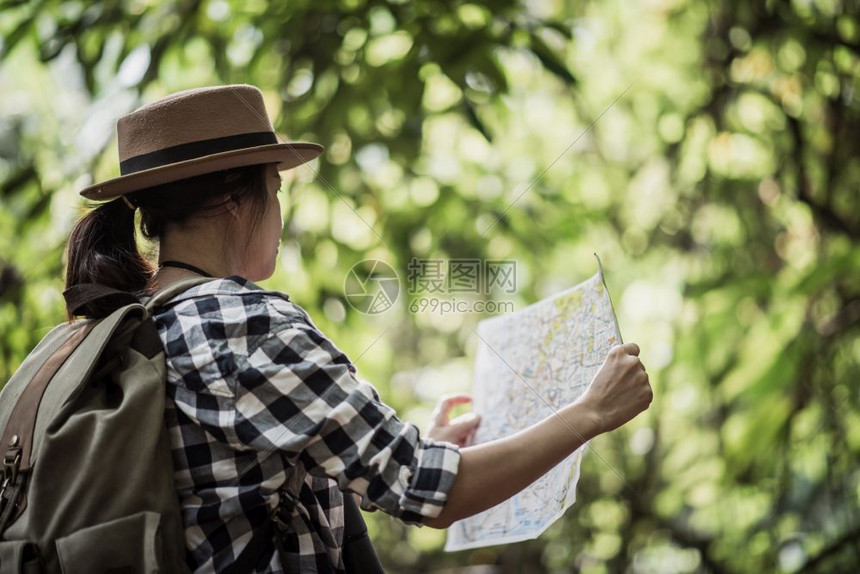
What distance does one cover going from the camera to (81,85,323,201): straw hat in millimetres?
1089

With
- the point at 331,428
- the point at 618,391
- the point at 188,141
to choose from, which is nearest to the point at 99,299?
the point at 188,141

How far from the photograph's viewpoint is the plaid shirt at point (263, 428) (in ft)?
3.07

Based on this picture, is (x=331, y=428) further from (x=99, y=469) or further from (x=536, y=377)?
(x=536, y=377)

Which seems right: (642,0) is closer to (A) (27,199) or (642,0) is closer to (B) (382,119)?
(B) (382,119)

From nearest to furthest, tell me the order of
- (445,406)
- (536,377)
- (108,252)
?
(108,252), (536,377), (445,406)

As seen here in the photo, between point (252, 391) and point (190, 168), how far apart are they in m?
0.32

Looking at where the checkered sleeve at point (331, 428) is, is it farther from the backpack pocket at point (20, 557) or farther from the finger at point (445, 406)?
the finger at point (445, 406)

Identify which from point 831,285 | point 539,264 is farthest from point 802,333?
point 539,264

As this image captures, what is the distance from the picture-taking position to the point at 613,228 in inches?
123

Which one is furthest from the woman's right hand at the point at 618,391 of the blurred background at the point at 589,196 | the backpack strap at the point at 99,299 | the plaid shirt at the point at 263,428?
the blurred background at the point at 589,196

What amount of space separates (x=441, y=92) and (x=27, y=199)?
142cm

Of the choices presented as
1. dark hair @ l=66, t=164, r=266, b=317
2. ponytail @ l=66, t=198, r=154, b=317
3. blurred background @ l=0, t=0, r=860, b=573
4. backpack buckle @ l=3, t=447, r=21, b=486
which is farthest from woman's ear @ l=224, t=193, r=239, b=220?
blurred background @ l=0, t=0, r=860, b=573

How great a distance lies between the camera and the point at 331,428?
0.93 meters

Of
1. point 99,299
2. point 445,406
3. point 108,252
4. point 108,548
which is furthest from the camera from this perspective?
Result: point 445,406
